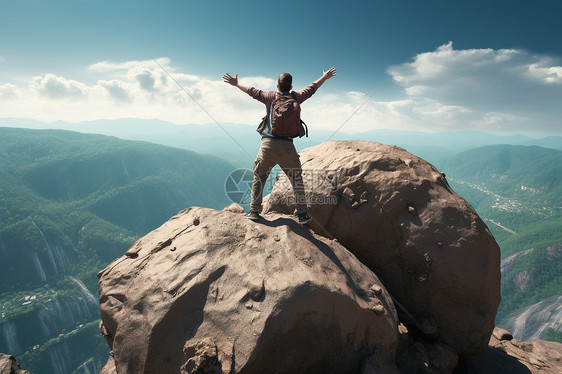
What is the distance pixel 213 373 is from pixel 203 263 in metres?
2.28

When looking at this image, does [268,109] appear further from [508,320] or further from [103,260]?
[103,260]

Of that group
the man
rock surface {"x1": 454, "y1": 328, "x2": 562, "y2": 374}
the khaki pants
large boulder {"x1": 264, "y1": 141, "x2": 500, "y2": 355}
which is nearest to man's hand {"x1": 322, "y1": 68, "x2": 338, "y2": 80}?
the man

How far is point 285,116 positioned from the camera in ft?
23.2

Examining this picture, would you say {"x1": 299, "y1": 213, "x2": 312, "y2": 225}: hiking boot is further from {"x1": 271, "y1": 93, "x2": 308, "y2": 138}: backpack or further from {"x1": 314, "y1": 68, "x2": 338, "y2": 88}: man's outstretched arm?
{"x1": 314, "y1": 68, "x2": 338, "y2": 88}: man's outstretched arm

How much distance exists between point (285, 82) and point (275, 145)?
178 centimetres

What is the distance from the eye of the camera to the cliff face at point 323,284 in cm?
554

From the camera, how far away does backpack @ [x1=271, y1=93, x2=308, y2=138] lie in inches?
279

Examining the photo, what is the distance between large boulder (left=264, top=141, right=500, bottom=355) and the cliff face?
37 millimetres

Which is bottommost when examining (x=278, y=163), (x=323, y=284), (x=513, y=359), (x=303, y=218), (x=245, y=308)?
(x=513, y=359)

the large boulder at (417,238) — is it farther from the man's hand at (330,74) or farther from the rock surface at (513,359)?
the man's hand at (330,74)

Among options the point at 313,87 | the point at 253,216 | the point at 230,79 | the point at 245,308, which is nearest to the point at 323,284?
the point at 245,308

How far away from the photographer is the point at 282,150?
7.47 metres

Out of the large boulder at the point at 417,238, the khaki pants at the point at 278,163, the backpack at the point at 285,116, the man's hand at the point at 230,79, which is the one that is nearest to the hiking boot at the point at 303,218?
the khaki pants at the point at 278,163

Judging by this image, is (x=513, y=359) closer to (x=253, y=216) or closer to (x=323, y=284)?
(x=323, y=284)
